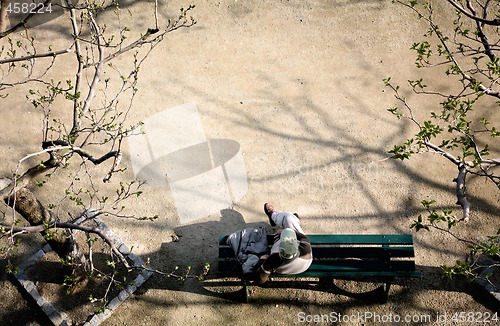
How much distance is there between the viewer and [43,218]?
6.18 meters

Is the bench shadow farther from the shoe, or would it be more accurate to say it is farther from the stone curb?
the shoe

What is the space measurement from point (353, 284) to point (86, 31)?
603 centimetres

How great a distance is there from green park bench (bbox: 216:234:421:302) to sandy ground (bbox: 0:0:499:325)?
552 mm

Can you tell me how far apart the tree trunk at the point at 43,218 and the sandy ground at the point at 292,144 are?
83cm

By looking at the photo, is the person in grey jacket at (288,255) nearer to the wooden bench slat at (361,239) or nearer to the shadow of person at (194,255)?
the wooden bench slat at (361,239)

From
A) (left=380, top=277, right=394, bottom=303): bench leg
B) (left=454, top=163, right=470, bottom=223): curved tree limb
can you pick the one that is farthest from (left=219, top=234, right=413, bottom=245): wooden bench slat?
(left=454, top=163, right=470, bottom=223): curved tree limb

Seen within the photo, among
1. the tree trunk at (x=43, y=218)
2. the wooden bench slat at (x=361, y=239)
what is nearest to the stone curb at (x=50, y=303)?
the tree trunk at (x=43, y=218)

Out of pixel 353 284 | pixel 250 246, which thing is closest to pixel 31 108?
pixel 250 246

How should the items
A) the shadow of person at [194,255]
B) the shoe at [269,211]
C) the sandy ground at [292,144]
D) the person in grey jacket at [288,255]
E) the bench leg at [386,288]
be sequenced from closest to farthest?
the person in grey jacket at [288,255] → the bench leg at [386,288] → the sandy ground at [292,144] → the shadow of person at [194,255] → the shoe at [269,211]

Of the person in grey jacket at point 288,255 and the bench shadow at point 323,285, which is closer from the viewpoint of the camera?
the person in grey jacket at point 288,255

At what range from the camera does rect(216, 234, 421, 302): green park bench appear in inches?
247

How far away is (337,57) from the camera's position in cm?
855

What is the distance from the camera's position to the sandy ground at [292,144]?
6711 mm

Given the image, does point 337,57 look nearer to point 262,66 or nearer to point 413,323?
point 262,66
